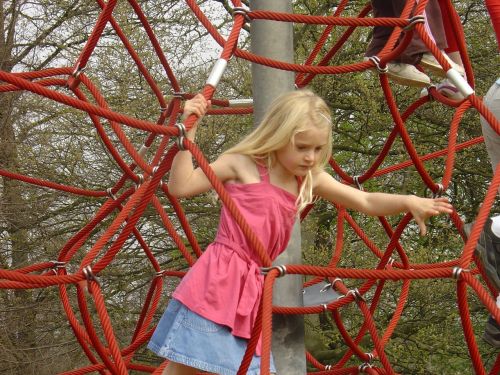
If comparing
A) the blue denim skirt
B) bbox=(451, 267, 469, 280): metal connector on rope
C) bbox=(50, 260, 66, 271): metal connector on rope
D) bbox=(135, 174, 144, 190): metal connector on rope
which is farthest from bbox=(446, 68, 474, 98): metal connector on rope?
bbox=(50, 260, 66, 271): metal connector on rope

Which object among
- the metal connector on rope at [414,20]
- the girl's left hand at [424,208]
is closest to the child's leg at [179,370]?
the girl's left hand at [424,208]

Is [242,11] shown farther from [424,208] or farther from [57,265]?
[57,265]

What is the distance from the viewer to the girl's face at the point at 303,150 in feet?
5.41

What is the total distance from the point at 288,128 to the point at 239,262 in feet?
0.87

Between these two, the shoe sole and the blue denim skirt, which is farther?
the shoe sole

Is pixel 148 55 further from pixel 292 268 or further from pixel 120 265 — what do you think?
pixel 292 268

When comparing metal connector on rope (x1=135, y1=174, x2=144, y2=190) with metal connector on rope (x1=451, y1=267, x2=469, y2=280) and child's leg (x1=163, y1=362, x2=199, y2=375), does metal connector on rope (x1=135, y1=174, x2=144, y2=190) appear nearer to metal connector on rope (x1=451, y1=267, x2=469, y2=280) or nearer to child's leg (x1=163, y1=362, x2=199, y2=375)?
child's leg (x1=163, y1=362, x2=199, y2=375)

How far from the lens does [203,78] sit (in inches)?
190

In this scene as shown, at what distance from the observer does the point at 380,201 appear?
170 cm

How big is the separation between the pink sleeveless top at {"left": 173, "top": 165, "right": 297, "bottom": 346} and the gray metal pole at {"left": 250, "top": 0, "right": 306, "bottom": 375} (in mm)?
198

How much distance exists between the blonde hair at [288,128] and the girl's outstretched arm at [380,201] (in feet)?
0.15

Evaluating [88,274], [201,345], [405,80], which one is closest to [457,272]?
[201,345]

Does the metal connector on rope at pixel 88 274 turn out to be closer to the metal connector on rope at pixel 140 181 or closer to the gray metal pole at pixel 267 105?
the gray metal pole at pixel 267 105

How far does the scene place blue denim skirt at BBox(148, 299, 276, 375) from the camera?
160 cm
